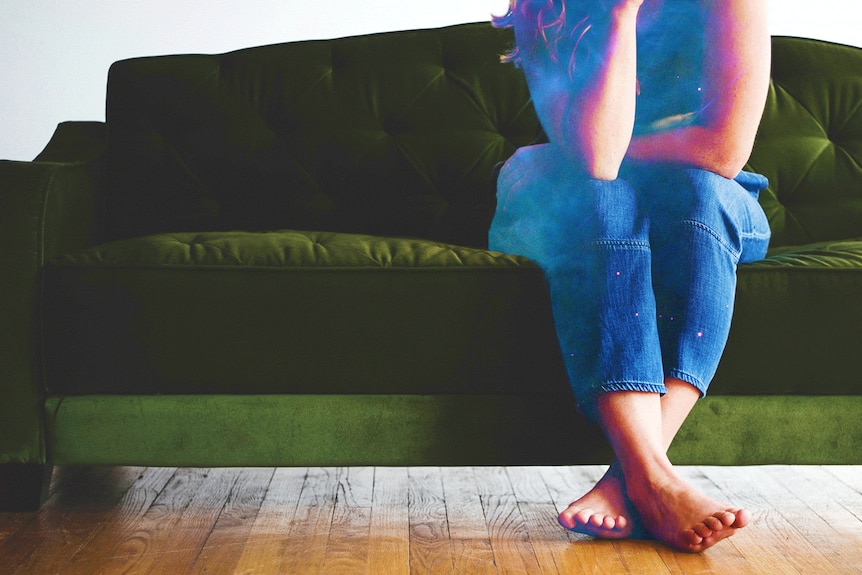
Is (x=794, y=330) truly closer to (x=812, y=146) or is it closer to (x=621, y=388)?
(x=621, y=388)

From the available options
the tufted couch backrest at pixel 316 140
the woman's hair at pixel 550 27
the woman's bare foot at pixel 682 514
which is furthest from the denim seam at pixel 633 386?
the tufted couch backrest at pixel 316 140

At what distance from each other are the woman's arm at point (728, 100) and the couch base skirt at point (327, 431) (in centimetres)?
33

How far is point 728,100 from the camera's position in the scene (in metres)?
1.22

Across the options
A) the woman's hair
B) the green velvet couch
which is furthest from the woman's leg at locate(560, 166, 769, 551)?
the woman's hair

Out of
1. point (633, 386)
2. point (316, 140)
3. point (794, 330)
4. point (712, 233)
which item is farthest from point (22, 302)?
point (794, 330)

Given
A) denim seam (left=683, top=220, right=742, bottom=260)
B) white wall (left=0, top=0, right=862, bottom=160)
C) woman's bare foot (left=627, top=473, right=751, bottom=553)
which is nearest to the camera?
woman's bare foot (left=627, top=473, right=751, bottom=553)

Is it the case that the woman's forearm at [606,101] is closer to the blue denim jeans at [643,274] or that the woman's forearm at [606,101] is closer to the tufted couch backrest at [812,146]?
the blue denim jeans at [643,274]

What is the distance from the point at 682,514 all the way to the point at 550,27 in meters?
0.68

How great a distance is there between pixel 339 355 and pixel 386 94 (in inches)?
28.6

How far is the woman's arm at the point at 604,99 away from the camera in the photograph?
1.18 meters

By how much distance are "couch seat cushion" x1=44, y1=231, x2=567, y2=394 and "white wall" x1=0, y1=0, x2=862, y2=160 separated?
102cm

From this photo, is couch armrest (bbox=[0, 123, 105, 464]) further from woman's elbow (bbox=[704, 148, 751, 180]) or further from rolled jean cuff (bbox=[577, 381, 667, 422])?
woman's elbow (bbox=[704, 148, 751, 180])

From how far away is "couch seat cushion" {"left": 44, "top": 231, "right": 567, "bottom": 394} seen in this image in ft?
3.98

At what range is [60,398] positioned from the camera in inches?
48.1
